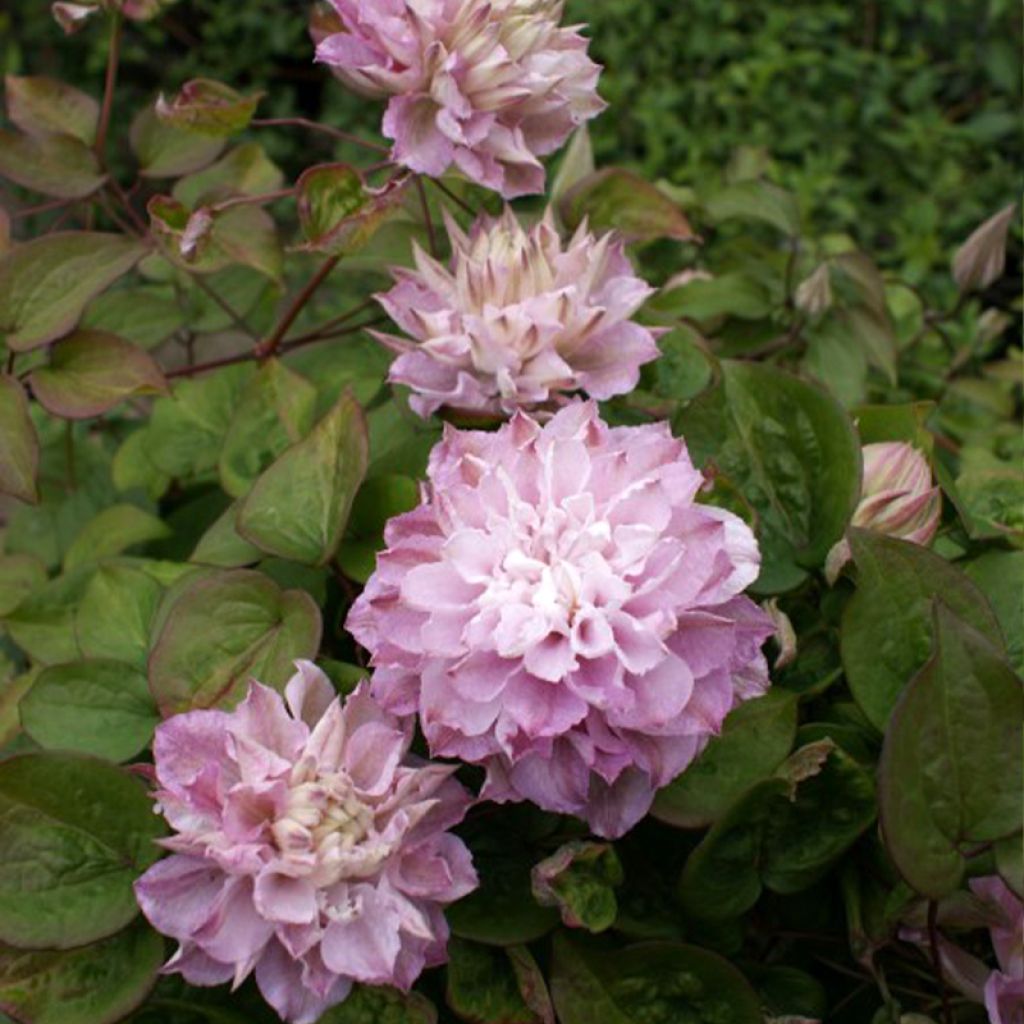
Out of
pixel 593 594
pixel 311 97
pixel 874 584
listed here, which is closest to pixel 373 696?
pixel 593 594

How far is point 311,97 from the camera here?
265 cm

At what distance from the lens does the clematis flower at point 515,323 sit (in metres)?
0.67

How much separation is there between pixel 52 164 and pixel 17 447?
241 millimetres

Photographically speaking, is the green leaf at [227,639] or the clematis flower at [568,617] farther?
the green leaf at [227,639]

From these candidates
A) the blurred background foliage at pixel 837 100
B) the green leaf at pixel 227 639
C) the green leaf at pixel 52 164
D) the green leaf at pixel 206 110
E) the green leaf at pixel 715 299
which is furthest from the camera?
the blurred background foliage at pixel 837 100

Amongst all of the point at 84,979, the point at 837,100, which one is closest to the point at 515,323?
the point at 84,979

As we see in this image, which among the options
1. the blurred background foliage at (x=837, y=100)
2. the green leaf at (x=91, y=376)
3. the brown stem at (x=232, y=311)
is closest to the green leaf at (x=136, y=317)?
the brown stem at (x=232, y=311)

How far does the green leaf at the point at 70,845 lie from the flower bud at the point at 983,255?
69 cm

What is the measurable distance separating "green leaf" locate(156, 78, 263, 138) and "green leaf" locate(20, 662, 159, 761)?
0.93 ft

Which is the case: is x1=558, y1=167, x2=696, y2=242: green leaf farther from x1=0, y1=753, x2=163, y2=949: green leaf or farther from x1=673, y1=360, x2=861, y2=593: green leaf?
x1=0, y1=753, x2=163, y2=949: green leaf

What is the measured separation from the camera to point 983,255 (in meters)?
1.04

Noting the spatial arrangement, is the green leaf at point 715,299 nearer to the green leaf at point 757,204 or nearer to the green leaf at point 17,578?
the green leaf at point 757,204

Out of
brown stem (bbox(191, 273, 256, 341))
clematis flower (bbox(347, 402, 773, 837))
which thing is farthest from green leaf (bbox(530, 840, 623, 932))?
brown stem (bbox(191, 273, 256, 341))

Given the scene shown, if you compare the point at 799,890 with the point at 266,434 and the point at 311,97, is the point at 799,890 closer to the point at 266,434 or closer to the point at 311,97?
the point at 266,434
